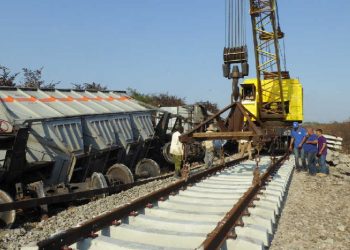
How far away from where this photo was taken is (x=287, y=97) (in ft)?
71.2

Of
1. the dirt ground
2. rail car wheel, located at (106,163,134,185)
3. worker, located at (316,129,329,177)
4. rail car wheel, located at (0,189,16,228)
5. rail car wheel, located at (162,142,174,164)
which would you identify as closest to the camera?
the dirt ground

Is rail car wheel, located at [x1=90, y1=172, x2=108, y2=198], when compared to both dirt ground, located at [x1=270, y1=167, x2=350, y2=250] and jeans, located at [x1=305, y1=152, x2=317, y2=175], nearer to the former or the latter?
dirt ground, located at [x1=270, y1=167, x2=350, y2=250]

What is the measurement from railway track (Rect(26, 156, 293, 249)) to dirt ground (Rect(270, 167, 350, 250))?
0.25 meters

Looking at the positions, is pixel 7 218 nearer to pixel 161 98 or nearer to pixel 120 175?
pixel 120 175

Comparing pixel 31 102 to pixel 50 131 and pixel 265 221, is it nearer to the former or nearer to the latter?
pixel 50 131

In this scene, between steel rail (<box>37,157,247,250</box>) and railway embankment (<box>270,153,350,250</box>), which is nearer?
steel rail (<box>37,157,247,250</box>)

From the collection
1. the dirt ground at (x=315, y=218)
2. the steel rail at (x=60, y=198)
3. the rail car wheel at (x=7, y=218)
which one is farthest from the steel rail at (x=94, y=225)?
the rail car wheel at (x=7, y=218)

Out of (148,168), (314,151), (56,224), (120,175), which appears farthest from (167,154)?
(56,224)

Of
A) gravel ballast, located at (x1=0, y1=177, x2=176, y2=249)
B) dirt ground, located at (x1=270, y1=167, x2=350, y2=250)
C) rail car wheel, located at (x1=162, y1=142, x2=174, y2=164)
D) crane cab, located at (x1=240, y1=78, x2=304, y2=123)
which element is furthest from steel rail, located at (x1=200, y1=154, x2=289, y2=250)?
crane cab, located at (x1=240, y1=78, x2=304, y2=123)

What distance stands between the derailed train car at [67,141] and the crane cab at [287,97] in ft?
22.5

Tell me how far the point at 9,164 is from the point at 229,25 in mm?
14948

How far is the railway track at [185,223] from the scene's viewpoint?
14.7 ft

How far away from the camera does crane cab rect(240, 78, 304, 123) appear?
21.1 m

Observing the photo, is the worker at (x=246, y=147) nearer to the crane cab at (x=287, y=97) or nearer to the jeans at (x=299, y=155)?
the jeans at (x=299, y=155)
